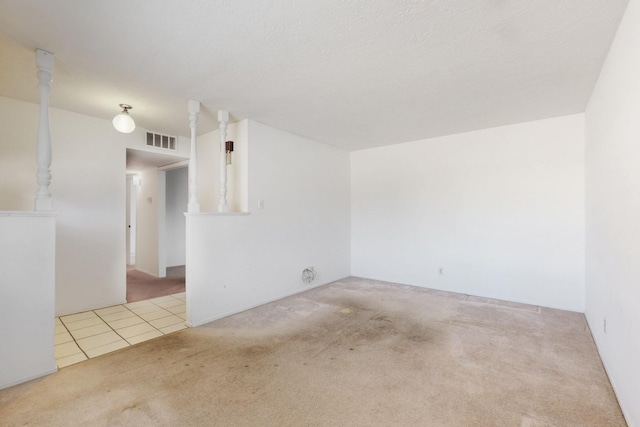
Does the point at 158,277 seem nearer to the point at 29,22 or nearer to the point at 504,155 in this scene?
the point at 29,22

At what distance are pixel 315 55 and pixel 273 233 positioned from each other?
246 cm

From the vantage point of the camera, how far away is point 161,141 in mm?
4355

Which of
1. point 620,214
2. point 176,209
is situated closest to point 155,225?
point 176,209

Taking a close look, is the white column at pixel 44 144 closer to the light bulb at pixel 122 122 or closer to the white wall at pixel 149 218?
the light bulb at pixel 122 122

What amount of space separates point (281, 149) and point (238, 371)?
115 inches

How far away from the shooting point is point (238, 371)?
2.23 meters

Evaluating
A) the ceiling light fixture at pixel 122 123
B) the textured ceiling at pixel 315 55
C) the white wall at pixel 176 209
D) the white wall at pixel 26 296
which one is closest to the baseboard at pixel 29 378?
the white wall at pixel 26 296

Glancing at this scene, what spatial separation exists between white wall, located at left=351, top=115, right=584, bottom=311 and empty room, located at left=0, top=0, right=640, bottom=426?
3cm

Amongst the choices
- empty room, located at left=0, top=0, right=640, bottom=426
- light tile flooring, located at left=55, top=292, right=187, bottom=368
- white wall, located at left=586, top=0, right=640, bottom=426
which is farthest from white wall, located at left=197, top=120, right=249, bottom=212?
white wall, located at left=586, top=0, right=640, bottom=426

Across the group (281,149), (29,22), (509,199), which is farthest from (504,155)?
(29,22)

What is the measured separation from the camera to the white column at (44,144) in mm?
2230

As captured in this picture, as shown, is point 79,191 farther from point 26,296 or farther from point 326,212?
point 326,212

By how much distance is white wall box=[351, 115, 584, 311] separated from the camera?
3.59 m

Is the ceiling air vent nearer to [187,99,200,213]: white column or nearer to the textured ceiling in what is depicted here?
the textured ceiling
